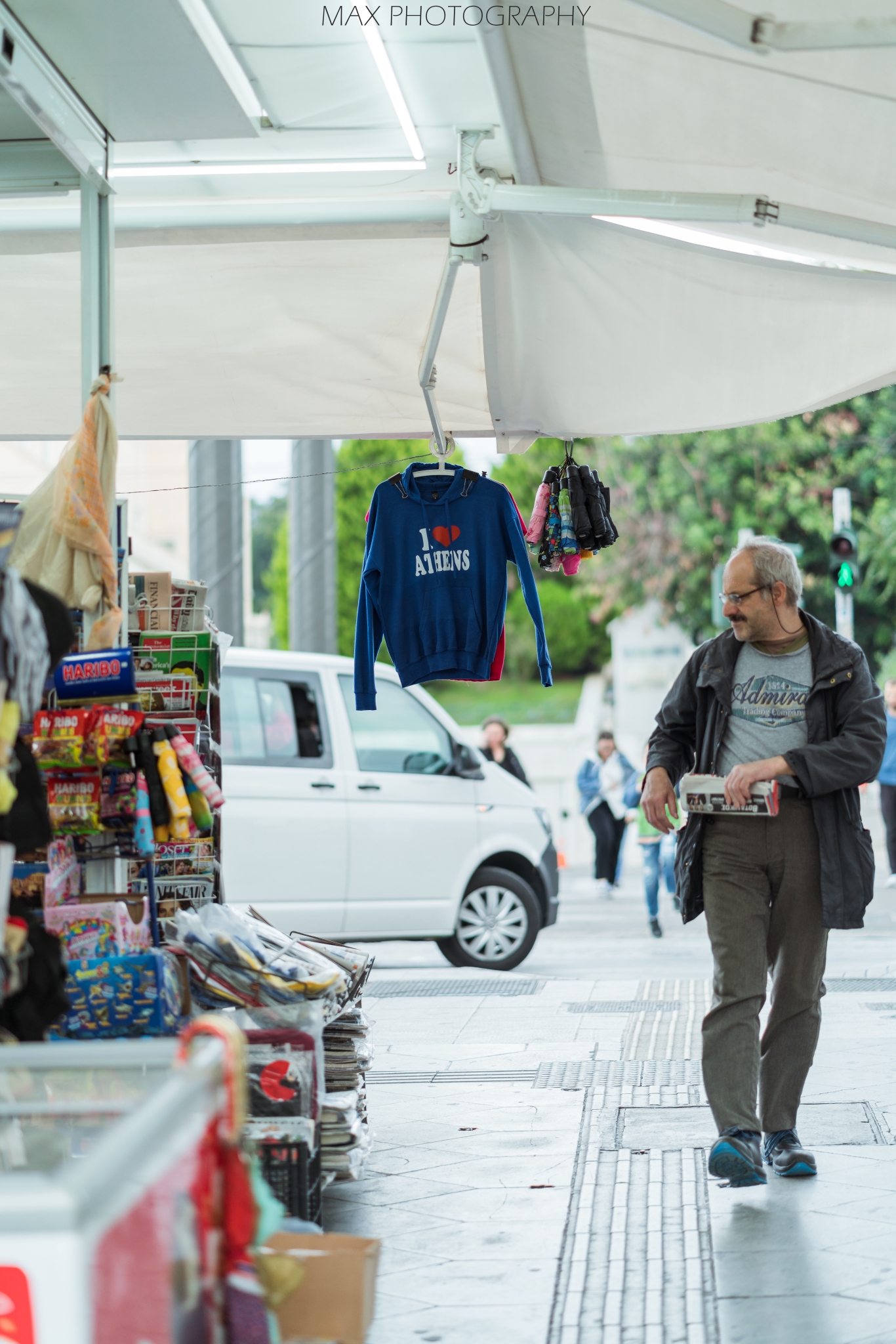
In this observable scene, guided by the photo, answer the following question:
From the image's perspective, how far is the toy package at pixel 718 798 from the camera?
475 centimetres

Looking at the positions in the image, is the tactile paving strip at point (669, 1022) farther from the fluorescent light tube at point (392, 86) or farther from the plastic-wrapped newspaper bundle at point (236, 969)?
the fluorescent light tube at point (392, 86)

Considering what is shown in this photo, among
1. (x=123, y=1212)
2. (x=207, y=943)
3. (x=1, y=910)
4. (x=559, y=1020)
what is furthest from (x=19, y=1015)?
(x=559, y=1020)

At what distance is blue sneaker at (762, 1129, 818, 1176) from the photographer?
490 cm

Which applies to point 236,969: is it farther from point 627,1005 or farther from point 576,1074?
point 627,1005

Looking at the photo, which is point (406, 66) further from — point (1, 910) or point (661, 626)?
point (661, 626)

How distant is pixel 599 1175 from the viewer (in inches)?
200

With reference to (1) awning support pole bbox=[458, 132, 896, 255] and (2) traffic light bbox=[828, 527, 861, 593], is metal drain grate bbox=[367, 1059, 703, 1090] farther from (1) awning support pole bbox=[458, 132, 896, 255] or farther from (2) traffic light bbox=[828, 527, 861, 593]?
(2) traffic light bbox=[828, 527, 861, 593]

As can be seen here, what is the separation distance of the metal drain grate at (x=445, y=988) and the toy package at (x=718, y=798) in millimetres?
4863

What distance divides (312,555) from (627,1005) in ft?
26.5

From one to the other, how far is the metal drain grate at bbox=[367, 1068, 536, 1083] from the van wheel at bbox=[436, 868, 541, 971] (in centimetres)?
362

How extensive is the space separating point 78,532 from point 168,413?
273 centimetres

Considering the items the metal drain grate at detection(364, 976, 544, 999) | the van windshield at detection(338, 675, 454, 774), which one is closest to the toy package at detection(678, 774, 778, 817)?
the metal drain grate at detection(364, 976, 544, 999)

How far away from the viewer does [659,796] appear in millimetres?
5109

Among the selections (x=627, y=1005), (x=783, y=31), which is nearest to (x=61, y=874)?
(x=783, y=31)
